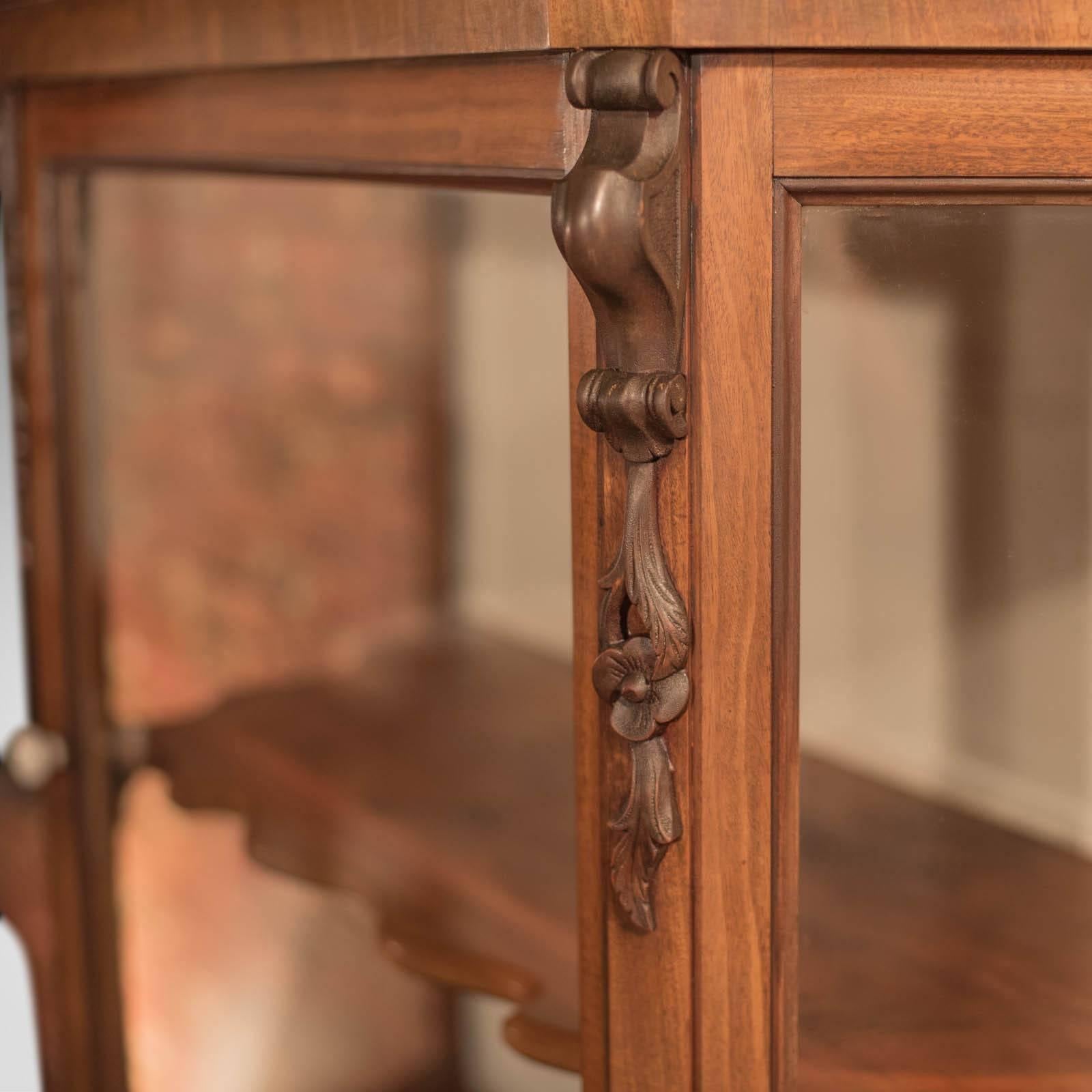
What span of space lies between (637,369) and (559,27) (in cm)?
11

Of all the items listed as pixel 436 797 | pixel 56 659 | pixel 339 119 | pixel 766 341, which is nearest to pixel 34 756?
pixel 56 659

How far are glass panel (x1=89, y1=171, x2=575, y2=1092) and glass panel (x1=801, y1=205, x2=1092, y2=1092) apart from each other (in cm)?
39

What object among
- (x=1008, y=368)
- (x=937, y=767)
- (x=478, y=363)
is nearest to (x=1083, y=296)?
(x=1008, y=368)

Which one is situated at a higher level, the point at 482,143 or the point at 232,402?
the point at 482,143

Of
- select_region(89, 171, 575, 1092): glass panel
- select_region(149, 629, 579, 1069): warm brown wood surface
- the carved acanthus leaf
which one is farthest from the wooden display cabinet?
select_region(89, 171, 575, 1092): glass panel

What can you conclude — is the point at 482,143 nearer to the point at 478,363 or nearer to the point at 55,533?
the point at 55,533

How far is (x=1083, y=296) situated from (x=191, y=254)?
2.87 ft

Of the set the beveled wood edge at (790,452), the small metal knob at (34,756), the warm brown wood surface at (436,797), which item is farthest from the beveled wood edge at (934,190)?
the small metal knob at (34,756)

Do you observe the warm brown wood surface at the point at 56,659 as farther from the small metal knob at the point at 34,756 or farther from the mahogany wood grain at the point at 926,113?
the mahogany wood grain at the point at 926,113

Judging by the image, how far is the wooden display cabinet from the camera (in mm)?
463

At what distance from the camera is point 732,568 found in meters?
0.49

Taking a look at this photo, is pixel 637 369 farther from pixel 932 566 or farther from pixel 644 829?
pixel 932 566

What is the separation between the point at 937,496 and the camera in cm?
70

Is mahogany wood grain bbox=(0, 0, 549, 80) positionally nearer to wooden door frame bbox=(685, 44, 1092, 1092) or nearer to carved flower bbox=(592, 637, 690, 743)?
wooden door frame bbox=(685, 44, 1092, 1092)
